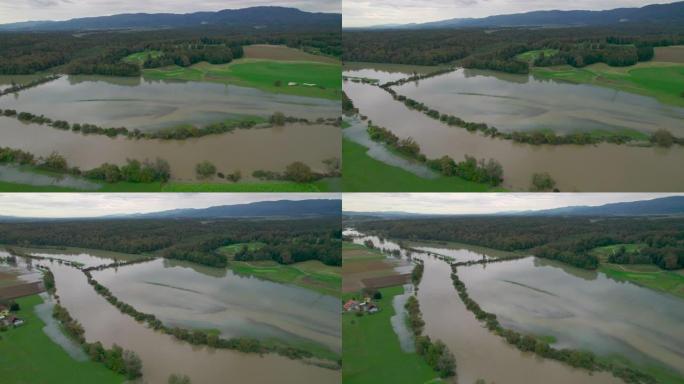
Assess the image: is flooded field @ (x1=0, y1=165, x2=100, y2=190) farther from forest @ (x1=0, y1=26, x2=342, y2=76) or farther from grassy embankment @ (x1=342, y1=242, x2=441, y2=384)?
grassy embankment @ (x1=342, y1=242, x2=441, y2=384)

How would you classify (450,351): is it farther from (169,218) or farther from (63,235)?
(63,235)

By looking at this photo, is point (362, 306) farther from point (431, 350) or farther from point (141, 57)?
point (141, 57)

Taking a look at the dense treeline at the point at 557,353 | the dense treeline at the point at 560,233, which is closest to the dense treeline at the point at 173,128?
the dense treeline at the point at 560,233

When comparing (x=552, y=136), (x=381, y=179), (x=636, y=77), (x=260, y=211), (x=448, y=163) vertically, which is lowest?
(x=260, y=211)

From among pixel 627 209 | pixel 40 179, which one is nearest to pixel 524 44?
pixel 627 209

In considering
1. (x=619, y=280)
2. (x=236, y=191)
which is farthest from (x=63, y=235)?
(x=619, y=280)

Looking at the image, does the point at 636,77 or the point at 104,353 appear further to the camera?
the point at 636,77

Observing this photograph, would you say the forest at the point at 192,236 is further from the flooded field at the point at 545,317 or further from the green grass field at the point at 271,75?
the green grass field at the point at 271,75
